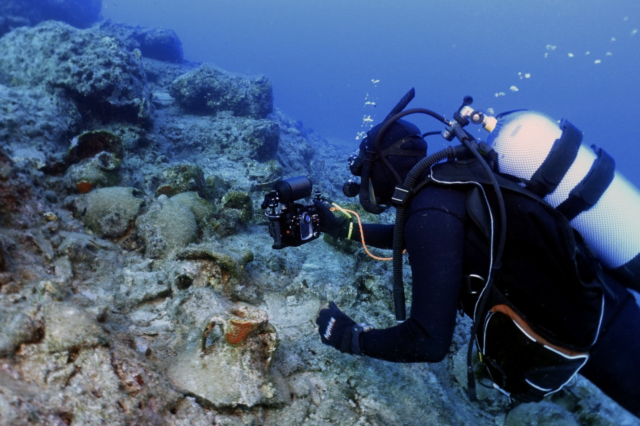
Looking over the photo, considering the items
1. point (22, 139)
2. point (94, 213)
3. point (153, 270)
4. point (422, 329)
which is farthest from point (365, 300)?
point (22, 139)

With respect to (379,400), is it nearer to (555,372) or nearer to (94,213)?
(555,372)

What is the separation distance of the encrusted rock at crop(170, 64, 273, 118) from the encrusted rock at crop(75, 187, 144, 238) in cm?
839

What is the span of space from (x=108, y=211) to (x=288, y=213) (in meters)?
2.73

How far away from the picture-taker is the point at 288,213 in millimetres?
3363

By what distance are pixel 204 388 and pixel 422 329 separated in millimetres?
1515

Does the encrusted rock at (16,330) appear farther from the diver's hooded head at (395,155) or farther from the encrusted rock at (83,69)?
the encrusted rock at (83,69)

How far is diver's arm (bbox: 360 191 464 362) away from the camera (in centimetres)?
195

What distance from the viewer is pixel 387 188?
2.76 meters

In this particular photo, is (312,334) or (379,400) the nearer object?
(379,400)

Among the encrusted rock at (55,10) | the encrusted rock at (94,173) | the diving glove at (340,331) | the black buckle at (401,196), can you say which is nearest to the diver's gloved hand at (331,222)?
the diving glove at (340,331)

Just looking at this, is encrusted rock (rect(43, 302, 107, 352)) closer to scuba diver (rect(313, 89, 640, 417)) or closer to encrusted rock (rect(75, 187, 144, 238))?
scuba diver (rect(313, 89, 640, 417))

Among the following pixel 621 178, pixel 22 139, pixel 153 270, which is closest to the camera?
pixel 621 178

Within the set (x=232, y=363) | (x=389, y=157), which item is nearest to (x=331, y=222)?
(x=389, y=157)

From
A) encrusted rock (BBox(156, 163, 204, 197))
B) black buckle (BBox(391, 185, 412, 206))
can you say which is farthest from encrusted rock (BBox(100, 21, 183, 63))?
black buckle (BBox(391, 185, 412, 206))
